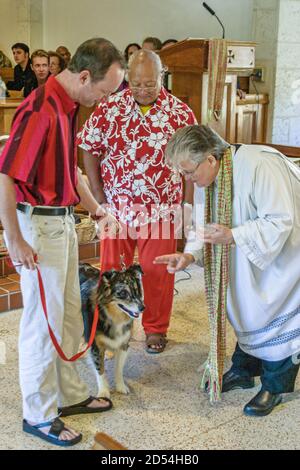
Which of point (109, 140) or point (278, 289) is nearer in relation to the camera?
point (278, 289)

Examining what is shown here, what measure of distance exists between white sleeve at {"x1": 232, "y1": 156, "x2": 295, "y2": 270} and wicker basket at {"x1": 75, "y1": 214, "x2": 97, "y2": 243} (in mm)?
2034

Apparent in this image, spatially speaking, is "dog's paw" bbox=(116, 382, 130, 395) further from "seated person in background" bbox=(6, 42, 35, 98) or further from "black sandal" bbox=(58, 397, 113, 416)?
"seated person in background" bbox=(6, 42, 35, 98)

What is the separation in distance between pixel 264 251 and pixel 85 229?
83.6 inches

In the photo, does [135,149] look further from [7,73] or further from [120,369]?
[7,73]

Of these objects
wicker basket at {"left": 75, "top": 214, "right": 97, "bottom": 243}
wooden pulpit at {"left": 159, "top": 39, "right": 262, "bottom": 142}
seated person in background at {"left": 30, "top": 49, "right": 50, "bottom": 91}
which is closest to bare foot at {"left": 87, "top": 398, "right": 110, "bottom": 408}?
wicker basket at {"left": 75, "top": 214, "right": 97, "bottom": 243}

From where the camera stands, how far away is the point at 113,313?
2896 millimetres

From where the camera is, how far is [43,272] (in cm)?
241

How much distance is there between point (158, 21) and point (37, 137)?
21.1 feet

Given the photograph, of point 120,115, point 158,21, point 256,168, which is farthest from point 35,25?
point 256,168

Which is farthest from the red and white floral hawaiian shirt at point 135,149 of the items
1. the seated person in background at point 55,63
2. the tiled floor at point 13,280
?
the seated person in background at point 55,63

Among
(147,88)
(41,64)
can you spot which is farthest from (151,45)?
(147,88)

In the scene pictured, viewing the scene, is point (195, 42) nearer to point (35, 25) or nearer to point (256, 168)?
point (256, 168)

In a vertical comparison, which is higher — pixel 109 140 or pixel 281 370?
pixel 109 140

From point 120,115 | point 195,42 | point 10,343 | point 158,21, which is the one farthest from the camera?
point 158,21
